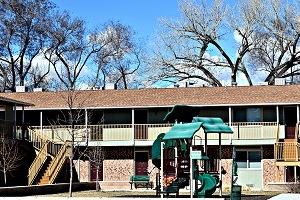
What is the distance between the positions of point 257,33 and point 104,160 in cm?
2236

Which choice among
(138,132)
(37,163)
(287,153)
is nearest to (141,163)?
(138,132)

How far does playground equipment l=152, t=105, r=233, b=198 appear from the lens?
2692cm

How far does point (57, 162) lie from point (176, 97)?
982cm

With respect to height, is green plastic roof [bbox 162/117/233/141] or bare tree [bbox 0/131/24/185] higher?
green plastic roof [bbox 162/117/233/141]

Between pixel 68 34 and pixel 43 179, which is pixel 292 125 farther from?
pixel 68 34

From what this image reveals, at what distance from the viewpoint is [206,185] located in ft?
90.1

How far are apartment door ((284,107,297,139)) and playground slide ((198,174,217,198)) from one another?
15.8 metres

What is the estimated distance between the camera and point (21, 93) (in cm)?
4766

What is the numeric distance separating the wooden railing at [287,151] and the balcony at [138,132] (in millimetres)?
1789

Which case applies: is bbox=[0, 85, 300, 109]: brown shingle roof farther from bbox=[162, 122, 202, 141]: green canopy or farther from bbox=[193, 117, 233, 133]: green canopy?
bbox=[162, 122, 202, 141]: green canopy

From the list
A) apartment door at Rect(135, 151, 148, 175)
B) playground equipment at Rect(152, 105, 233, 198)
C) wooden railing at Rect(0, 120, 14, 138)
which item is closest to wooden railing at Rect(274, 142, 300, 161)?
apartment door at Rect(135, 151, 148, 175)

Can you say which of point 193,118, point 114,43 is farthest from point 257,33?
point 193,118

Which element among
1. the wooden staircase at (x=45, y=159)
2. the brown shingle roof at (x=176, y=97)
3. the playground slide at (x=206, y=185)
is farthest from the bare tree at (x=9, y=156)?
the playground slide at (x=206, y=185)

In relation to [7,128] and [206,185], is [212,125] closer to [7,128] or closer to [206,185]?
[206,185]
